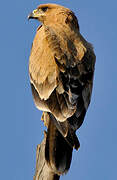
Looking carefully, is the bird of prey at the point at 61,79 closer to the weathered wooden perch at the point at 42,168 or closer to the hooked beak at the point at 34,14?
the weathered wooden perch at the point at 42,168

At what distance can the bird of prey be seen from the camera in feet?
27.3

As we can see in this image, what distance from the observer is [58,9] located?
981 cm

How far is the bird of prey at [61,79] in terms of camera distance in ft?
27.3

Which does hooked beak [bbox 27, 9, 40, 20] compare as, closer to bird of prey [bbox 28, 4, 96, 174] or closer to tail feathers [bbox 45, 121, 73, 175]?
bird of prey [bbox 28, 4, 96, 174]

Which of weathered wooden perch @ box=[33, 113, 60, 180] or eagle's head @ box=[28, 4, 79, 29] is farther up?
eagle's head @ box=[28, 4, 79, 29]

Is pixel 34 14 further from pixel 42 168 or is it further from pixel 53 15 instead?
pixel 42 168

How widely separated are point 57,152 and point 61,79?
1.02 metres

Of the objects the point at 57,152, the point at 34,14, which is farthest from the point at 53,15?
the point at 57,152

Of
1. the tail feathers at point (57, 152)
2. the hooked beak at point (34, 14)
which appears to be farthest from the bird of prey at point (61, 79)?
the hooked beak at point (34, 14)

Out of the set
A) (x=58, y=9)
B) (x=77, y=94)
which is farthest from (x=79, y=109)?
(x=58, y=9)

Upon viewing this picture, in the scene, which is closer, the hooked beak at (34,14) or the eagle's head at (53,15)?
the eagle's head at (53,15)

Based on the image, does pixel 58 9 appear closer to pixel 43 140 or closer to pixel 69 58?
pixel 69 58

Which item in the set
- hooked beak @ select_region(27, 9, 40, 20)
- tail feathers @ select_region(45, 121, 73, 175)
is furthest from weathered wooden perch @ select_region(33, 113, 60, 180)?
hooked beak @ select_region(27, 9, 40, 20)

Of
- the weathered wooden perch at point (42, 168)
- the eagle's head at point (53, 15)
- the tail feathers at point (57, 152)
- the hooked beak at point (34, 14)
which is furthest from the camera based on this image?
the hooked beak at point (34, 14)
